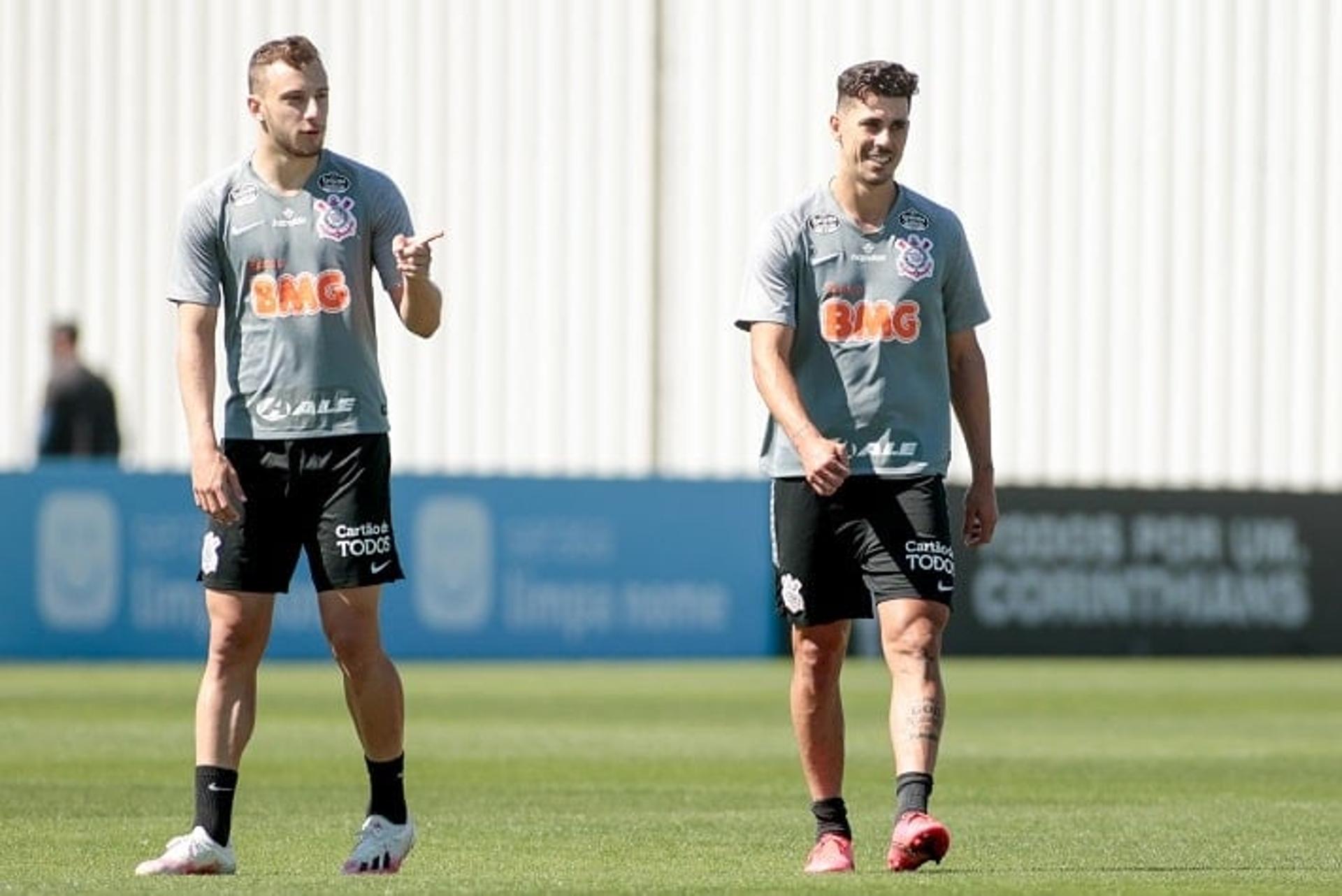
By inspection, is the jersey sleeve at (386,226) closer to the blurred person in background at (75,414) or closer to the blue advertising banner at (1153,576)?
the blue advertising banner at (1153,576)

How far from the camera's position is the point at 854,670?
21.7m

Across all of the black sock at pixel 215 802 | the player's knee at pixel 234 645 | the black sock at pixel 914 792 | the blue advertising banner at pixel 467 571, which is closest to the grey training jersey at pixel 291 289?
the player's knee at pixel 234 645

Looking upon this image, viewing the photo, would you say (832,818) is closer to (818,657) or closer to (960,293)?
(818,657)

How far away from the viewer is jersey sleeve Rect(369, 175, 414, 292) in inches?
350

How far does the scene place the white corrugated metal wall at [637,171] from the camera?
96.7 feet

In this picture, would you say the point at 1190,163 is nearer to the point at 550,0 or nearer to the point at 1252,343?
the point at 1252,343

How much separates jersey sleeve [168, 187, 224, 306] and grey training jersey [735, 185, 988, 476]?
1412 mm

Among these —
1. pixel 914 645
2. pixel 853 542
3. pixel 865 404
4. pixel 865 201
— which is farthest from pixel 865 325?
pixel 914 645

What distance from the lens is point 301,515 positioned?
8.87m

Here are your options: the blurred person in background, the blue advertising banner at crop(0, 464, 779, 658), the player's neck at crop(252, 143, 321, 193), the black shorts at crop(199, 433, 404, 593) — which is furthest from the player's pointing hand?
the blurred person in background

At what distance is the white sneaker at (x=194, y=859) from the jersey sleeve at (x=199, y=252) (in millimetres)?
1367

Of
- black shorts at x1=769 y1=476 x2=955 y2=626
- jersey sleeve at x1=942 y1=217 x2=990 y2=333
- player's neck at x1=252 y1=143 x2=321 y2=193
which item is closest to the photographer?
player's neck at x1=252 y1=143 x2=321 y2=193

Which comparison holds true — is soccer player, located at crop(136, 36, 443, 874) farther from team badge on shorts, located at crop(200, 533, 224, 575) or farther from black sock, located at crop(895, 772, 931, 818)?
black sock, located at crop(895, 772, 931, 818)

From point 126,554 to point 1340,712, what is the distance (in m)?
7.89
